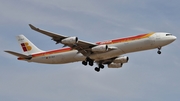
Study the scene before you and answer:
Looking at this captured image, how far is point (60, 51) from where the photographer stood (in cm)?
8138

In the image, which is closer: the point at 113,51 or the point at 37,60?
the point at 113,51

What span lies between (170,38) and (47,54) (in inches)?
882

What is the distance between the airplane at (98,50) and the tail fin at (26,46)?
1.27 metres

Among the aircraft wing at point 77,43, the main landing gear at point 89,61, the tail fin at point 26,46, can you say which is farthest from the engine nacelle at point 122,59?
the tail fin at point 26,46

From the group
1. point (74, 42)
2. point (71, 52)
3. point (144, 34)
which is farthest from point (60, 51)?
point (144, 34)

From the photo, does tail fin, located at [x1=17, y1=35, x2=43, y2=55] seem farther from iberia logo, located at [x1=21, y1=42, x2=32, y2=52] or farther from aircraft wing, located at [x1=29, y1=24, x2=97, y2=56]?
aircraft wing, located at [x1=29, y1=24, x2=97, y2=56]

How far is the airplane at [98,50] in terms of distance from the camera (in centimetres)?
7431

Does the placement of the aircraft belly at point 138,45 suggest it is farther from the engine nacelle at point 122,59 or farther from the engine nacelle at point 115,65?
the engine nacelle at point 115,65

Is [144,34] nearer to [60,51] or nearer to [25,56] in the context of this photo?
[60,51]

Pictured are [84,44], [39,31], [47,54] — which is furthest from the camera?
[47,54]

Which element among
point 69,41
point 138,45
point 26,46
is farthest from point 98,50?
point 26,46

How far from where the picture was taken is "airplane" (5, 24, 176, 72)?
7431 centimetres

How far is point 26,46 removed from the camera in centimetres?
8969

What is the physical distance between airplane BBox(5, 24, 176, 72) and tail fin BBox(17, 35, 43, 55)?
127cm
